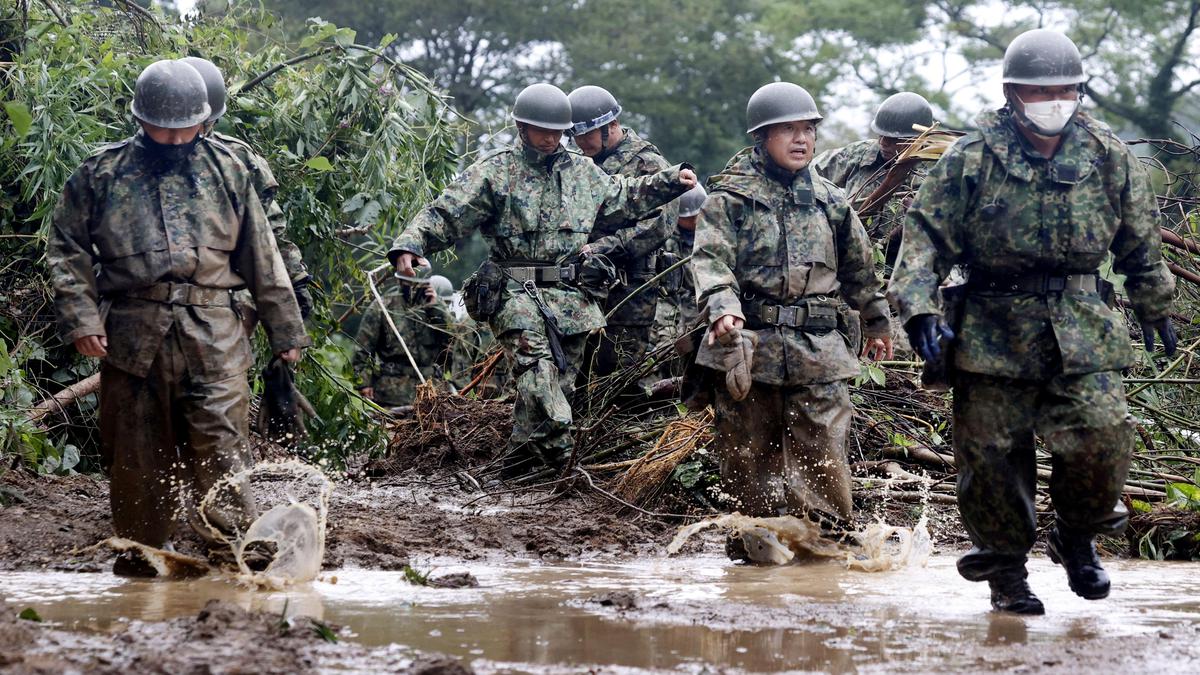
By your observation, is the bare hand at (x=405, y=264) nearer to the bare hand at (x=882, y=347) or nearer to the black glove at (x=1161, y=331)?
the bare hand at (x=882, y=347)

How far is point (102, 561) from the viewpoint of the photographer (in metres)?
6.46

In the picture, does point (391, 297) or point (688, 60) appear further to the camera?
point (688, 60)

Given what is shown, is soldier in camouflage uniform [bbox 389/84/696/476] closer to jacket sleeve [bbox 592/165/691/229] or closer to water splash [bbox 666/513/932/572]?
jacket sleeve [bbox 592/165/691/229]

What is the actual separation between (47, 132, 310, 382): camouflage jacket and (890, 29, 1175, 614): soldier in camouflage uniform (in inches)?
107

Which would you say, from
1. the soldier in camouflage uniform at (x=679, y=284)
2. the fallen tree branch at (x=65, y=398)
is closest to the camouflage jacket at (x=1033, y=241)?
the soldier in camouflage uniform at (x=679, y=284)

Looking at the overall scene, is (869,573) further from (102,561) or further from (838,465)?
(102,561)

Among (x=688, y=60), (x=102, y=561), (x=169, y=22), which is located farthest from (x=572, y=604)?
(x=688, y=60)

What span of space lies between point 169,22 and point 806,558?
19.2ft

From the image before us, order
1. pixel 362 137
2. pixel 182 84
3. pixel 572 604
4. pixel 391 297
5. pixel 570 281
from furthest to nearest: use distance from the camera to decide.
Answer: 1. pixel 391 297
2. pixel 362 137
3. pixel 570 281
4. pixel 182 84
5. pixel 572 604

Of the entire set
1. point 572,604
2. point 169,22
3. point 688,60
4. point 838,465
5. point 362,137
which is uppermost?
point 688,60

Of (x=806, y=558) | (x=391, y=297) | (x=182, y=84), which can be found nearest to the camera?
(x=182, y=84)

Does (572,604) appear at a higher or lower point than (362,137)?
lower

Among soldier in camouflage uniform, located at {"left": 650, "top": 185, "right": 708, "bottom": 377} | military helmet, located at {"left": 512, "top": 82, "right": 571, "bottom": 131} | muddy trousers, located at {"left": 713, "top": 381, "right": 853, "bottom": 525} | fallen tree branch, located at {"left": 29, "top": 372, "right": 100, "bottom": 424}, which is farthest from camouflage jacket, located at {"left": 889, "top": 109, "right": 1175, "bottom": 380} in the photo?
fallen tree branch, located at {"left": 29, "top": 372, "right": 100, "bottom": 424}

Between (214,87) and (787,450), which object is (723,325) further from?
(214,87)
